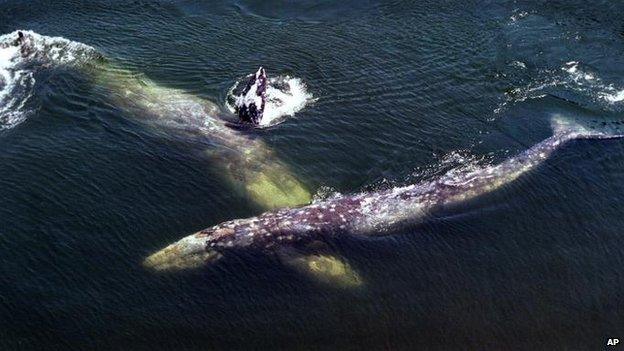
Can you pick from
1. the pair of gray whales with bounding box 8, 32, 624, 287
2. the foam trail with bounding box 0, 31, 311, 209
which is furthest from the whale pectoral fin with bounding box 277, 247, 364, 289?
the foam trail with bounding box 0, 31, 311, 209

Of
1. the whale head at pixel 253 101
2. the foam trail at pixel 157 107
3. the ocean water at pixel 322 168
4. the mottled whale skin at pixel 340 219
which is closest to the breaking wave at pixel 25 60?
the foam trail at pixel 157 107

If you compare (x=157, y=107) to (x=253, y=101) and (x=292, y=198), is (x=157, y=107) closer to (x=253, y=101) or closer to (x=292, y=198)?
(x=253, y=101)

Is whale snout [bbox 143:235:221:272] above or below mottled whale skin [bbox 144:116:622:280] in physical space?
below

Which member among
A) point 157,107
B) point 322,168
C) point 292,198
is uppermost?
point 157,107

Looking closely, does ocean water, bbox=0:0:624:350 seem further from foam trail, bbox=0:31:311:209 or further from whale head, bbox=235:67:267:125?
whale head, bbox=235:67:267:125

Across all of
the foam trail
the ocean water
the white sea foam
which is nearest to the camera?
the ocean water

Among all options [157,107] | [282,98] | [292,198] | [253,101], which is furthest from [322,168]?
[157,107]

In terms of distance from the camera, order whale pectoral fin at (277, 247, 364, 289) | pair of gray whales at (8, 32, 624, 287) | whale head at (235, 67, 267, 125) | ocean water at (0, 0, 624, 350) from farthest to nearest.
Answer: whale head at (235, 67, 267, 125)
pair of gray whales at (8, 32, 624, 287)
whale pectoral fin at (277, 247, 364, 289)
ocean water at (0, 0, 624, 350)
